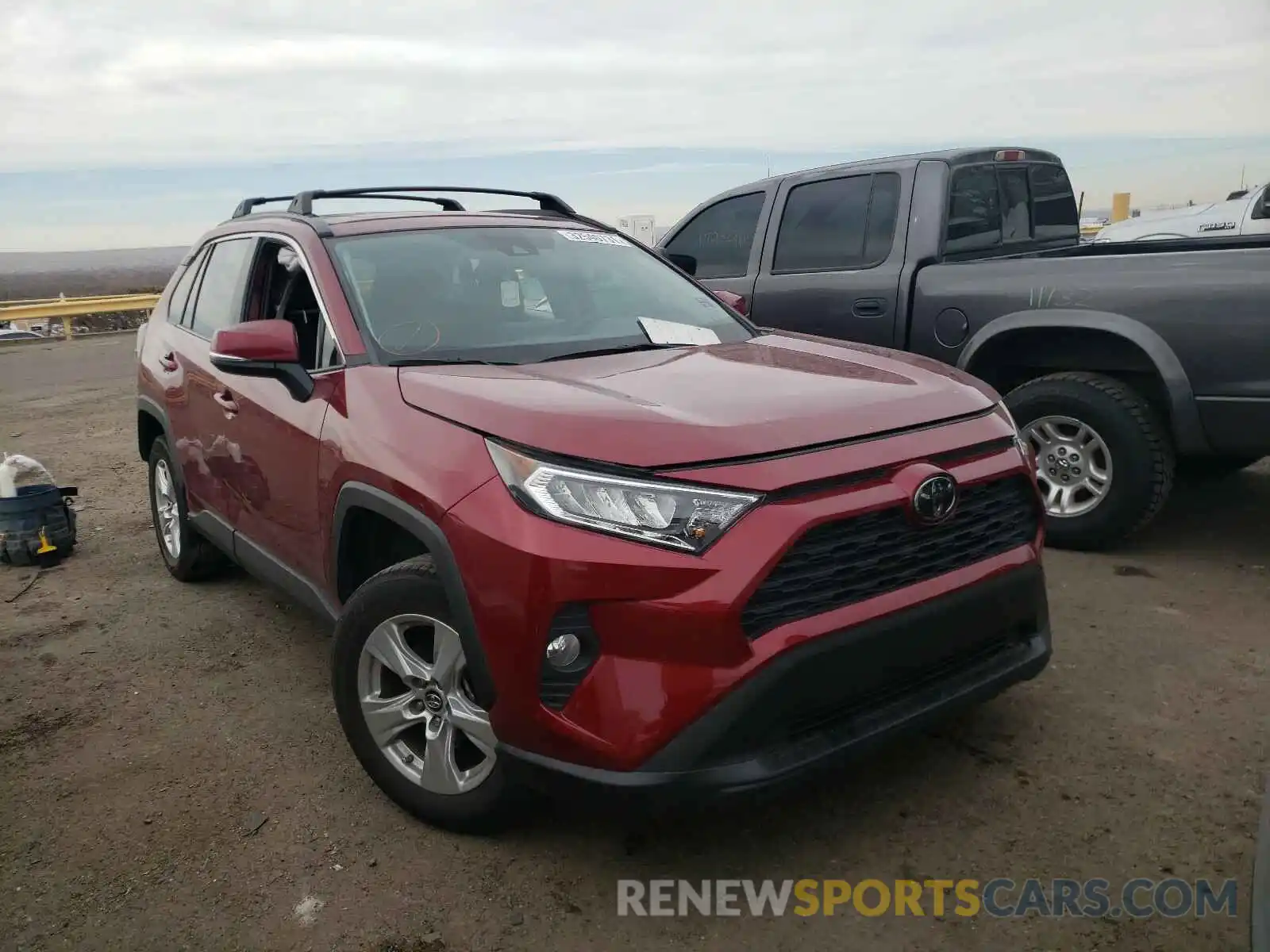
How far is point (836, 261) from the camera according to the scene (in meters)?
5.83

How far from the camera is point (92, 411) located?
11188mm

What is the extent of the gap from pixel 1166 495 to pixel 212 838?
419 centimetres

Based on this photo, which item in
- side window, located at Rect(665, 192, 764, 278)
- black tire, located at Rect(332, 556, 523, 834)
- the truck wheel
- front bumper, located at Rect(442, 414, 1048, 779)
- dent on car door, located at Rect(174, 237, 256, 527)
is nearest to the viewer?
front bumper, located at Rect(442, 414, 1048, 779)

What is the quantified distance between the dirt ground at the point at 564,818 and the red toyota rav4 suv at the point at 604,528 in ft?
0.89

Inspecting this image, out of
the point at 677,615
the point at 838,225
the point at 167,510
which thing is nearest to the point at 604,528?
the point at 677,615

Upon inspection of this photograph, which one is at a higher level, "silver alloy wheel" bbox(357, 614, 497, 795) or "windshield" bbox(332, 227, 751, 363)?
"windshield" bbox(332, 227, 751, 363)

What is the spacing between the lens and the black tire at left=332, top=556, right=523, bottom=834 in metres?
2.70

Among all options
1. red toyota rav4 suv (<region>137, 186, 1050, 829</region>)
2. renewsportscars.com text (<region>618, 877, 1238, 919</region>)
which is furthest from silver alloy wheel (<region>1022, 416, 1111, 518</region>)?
renewsportscars.com text (<region>618, 877, 1238, 919</region>)

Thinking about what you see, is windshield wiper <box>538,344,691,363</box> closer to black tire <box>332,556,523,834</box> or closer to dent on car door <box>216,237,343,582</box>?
dent on car door <box>216,237,343,582</box>

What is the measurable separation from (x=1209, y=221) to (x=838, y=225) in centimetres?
728

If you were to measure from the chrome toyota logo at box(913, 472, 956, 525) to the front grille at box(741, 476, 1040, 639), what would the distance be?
3 cm

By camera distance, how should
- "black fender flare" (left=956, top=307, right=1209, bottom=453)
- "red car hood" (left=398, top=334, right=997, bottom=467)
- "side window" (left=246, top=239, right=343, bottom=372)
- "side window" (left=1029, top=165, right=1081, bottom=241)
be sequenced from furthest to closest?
"side window" (left=1029, top=165, right=1081, bottom=241) < "black fender flare" (left=956, top=307, right=1209, bottom=453) < "side window" (left=246, top=239, right=343, bottom=372) < "red car hood" (left=398, top=334, right=997, bottom=467)

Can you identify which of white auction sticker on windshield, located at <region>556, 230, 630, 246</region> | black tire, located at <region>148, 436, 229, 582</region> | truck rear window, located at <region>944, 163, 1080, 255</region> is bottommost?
black tire, located at <region>148, 436, 229, 582</region>

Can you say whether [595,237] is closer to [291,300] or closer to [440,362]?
[291,300]
